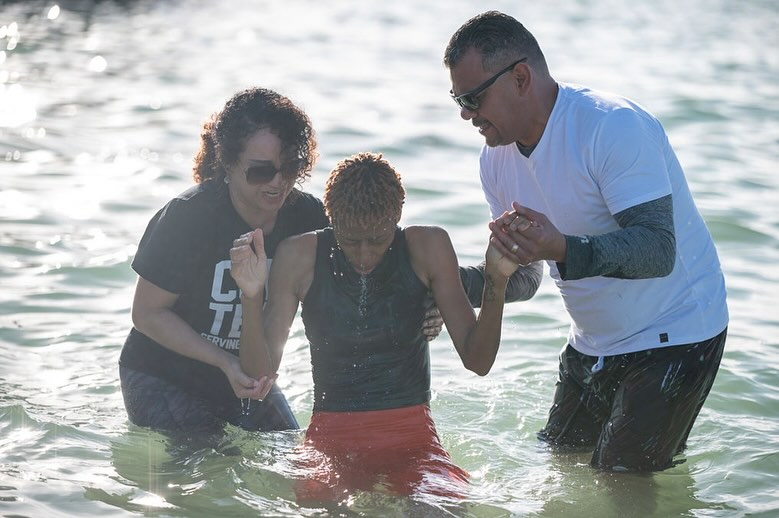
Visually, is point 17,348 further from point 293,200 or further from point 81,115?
point 81,115

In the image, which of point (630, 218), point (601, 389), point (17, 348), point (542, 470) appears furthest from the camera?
point (17, 348)

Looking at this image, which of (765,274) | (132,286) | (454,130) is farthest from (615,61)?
(132,286)

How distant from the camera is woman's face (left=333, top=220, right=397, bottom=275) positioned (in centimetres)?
454

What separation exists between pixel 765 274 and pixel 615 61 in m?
10.2

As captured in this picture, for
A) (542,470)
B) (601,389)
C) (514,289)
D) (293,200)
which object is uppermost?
(293,200)

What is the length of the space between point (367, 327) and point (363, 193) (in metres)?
0.60

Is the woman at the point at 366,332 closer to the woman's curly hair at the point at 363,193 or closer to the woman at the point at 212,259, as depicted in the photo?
the woman's curly hair at the point at 363,193

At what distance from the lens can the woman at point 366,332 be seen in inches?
181

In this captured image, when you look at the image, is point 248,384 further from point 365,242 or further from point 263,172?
point 263,172

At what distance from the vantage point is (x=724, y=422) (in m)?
6.38

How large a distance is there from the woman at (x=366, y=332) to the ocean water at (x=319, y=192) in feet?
0.63

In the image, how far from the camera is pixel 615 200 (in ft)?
14.8

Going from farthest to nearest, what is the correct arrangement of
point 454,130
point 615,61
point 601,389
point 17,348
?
point 615,61 → point 454,130 → point 17,348 → point 601,389

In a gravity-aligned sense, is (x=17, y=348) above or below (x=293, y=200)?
below
